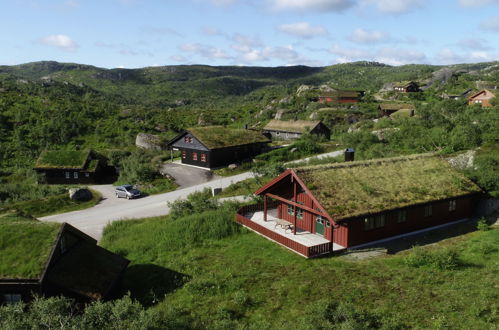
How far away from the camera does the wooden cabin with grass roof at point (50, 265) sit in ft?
55.7

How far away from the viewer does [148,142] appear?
6719 centimetres

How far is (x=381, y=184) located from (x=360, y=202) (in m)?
3.35

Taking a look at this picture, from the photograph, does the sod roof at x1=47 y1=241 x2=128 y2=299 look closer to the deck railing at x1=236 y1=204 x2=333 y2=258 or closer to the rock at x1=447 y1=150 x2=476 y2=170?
the deck railing at x1=236 y1=204 x2=333 y2=258

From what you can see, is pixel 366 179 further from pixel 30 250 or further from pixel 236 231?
pixel 30 250

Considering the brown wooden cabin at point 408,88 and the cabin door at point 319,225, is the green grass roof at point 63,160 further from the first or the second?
the brown wooden cabin at point 408,88

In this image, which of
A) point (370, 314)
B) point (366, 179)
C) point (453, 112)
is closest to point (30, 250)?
point (370, 314)

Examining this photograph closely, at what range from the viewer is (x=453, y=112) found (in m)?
63.0

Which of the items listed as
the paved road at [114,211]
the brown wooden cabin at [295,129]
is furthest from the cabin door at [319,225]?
the brown wooden cabin at [295,129]

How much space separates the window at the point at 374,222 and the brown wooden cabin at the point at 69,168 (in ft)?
119

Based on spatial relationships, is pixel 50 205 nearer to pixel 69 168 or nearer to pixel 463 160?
pixel 69 168

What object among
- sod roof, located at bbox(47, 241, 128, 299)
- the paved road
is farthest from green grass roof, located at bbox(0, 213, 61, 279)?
the paved road

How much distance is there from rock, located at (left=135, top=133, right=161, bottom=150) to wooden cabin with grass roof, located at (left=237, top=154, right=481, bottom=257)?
1563 inches

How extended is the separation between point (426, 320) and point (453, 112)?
186 feet

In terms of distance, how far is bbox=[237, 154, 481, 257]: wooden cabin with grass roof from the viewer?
24.1 m
